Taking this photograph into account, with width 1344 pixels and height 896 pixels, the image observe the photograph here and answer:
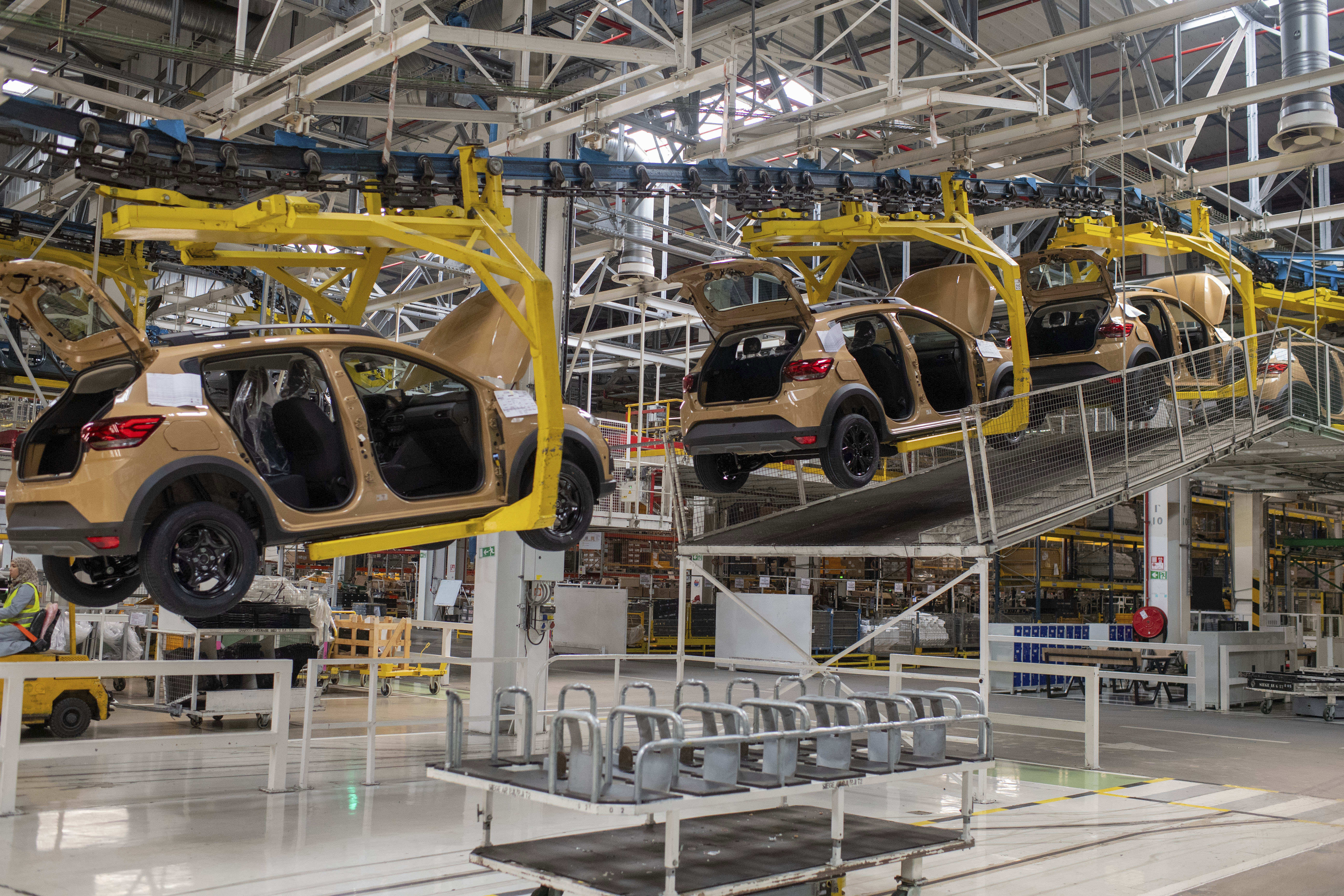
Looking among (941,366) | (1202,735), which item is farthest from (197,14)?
(1202,735)

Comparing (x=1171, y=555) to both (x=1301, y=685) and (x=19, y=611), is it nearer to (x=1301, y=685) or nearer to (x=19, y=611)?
(x=1301, y=685)

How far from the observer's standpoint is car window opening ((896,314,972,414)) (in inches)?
404

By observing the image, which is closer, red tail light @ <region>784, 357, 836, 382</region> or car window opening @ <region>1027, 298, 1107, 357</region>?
red tail light @ <region>784, 357, 836, 382</region>

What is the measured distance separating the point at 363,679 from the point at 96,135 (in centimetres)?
1248

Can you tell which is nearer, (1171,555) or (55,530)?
(55,530)

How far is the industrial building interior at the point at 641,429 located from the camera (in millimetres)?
5887

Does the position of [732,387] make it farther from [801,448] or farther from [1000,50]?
[1000,50]

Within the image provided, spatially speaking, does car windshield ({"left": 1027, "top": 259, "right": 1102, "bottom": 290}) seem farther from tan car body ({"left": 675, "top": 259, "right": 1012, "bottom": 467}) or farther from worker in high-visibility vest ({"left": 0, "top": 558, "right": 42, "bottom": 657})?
worker in high-visibility vest ({"left": 0, "top": 558, "right": 42, "bottom": 657})

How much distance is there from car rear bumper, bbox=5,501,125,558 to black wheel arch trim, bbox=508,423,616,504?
8.08ft

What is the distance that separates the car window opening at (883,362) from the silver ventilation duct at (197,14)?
663 cm

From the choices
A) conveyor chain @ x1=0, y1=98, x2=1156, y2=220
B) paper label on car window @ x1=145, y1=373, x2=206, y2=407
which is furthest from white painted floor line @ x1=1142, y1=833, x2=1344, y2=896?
paper label on car window @ x1=145, y1=373, x2=206, y2=407

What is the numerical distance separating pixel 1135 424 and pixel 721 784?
7.36 metres

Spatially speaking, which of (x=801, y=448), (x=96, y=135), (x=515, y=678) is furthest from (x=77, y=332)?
(x=801, y=448)

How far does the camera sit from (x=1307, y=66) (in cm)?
1180
